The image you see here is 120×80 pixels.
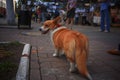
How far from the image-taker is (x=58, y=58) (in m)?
6.16

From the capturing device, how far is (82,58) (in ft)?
14.6

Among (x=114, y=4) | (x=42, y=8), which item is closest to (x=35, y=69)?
(x=114, y=4)

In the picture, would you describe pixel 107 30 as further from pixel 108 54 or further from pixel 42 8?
pixel 42 8

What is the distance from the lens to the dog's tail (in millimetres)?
4320

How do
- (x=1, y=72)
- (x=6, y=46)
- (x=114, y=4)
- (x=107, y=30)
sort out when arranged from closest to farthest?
(x=1, y=72) → (x=6, y=46) → (x=107, y=30) → (x=114, y=4)

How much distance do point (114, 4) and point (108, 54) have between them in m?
15.9

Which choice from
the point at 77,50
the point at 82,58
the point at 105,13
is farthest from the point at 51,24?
the point at 105,13

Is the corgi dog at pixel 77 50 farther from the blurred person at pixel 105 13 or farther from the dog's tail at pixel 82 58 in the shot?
the blurred person at pixel 105 13

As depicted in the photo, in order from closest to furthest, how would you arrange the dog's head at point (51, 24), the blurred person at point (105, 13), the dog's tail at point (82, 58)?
the dog's tail at point (82, 58), the dog's head at point (51, 24), the blurred person at point (105, 13)

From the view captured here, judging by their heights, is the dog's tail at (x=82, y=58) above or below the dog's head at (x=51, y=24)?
below

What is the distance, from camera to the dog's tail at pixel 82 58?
4.32 meters

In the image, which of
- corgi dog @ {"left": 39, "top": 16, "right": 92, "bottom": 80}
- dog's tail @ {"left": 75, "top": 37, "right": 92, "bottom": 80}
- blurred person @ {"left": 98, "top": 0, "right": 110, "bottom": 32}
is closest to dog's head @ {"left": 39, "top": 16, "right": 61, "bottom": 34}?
corgi dog @ {"left": 39, "top": 16, "right": 92, "bottom": 80}

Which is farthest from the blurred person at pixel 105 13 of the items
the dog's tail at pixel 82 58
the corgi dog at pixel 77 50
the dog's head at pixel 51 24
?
the dog's tail at pixel 82 58

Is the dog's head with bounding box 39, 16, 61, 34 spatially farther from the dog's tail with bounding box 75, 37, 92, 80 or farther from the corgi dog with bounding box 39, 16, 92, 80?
the dog's tail with bounding box 75, 37, 92, 80
